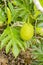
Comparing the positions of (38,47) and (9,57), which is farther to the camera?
(9,57)

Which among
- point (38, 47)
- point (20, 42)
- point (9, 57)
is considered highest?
point (20, 42)

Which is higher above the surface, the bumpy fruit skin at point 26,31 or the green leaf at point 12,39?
the bumpy fruit skin at point 26,31

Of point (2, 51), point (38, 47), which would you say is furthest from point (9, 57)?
point (38, 47)

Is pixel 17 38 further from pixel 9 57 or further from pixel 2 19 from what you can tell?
pixel 9 57

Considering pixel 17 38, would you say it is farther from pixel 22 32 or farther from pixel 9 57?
pixel 9 57

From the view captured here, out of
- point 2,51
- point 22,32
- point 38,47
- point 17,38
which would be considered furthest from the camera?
point 2,51

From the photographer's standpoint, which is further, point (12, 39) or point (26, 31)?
point (12, 39)

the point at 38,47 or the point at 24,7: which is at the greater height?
the point at 24,7

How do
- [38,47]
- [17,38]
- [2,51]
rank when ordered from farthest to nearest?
[2,51]
[38,47]
[17,38]

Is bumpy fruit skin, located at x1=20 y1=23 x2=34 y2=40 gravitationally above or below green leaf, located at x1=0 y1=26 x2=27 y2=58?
above
